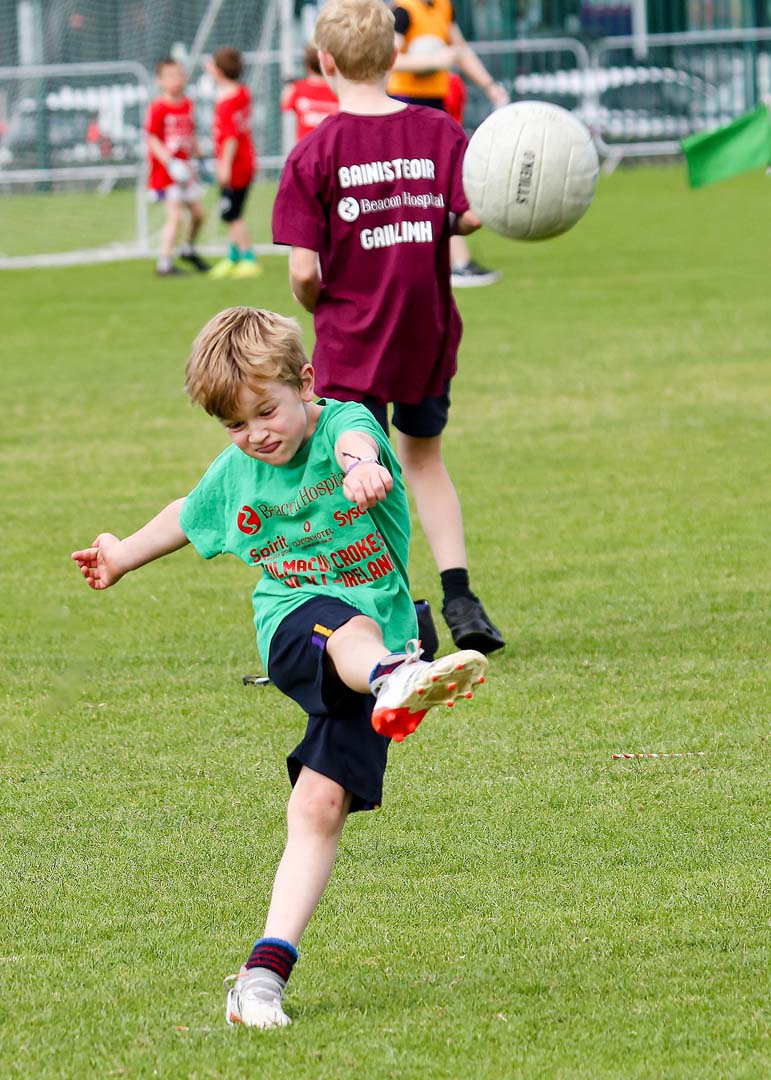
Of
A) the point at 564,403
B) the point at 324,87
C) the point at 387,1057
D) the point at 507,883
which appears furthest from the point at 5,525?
the point at 324,87

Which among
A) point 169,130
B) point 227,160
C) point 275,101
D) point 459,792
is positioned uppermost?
point 459,792

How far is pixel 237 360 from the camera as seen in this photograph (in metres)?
3.45

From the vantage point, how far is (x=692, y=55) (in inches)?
1099

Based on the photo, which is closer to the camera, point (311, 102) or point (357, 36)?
point (357, 36)

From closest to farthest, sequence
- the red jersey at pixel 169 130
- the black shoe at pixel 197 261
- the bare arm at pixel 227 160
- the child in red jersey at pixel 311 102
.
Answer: the child in red jersey at pixel 311 102
the bare arm at pixel 227 160
the red jersey at pixel 169 130
the black shoe at pixel 197 261

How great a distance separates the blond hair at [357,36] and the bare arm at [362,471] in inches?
106

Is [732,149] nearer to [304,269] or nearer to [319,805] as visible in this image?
[304,269]

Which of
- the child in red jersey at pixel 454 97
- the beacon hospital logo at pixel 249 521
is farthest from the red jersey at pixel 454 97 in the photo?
the beacon hospital logo at pixel 249 521

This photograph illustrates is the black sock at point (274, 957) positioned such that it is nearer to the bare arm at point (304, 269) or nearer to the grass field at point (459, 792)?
the grass field at point (459, 792)

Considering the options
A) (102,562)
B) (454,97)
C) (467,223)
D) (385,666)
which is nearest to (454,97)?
(454,97)

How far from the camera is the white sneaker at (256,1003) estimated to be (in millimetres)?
3352

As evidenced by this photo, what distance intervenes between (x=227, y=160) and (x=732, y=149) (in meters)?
8.26

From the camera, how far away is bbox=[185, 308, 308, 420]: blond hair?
3.45 m

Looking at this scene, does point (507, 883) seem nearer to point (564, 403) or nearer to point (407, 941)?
point (407, 941)
